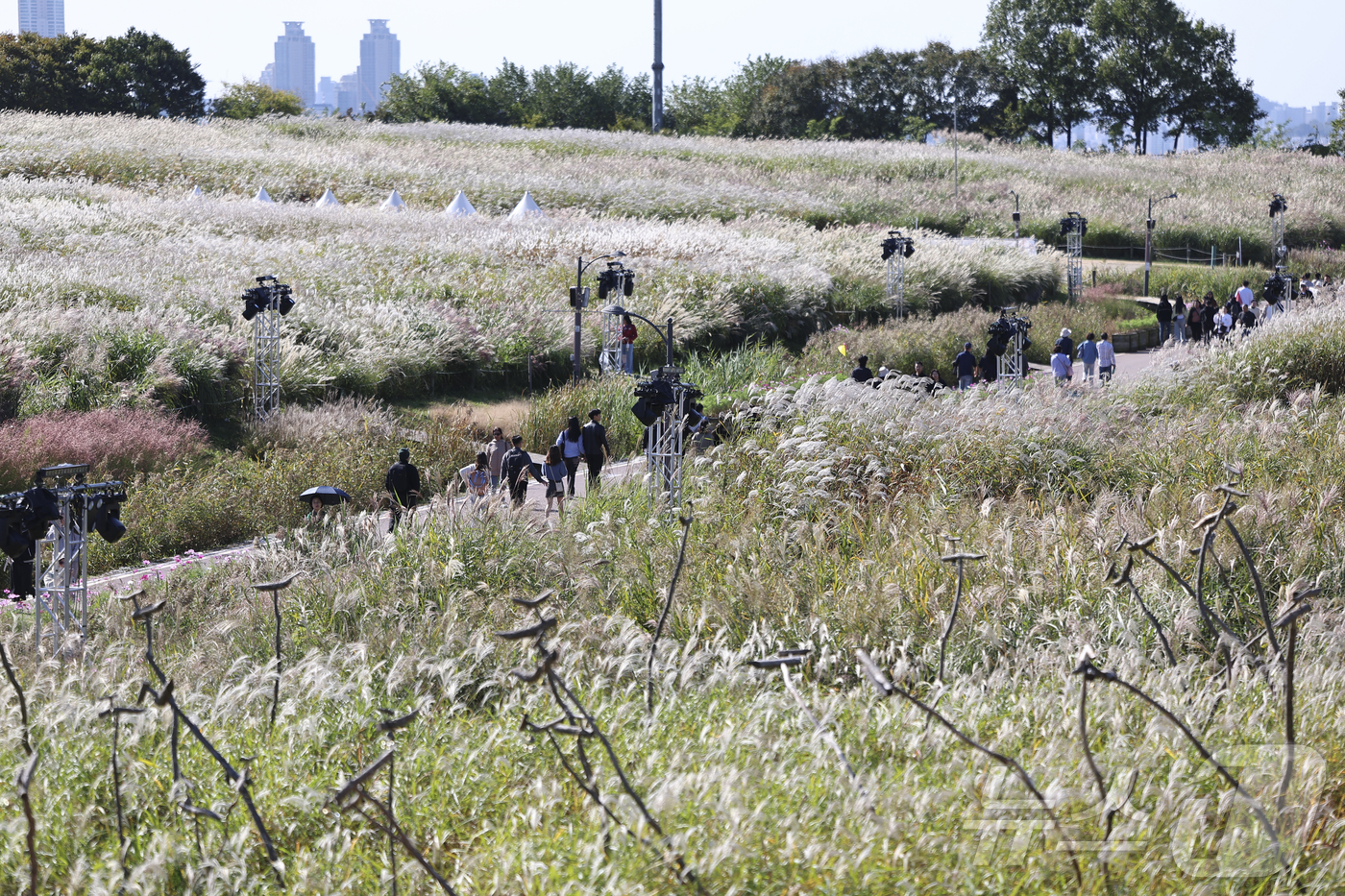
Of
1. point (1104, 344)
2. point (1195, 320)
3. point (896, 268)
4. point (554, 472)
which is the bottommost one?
point (554, 472)

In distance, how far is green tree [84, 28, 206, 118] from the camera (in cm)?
7069

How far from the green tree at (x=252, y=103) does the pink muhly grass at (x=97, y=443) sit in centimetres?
7386

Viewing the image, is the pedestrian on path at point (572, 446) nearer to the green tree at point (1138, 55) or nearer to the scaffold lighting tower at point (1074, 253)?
the scaffold lighting tower at point (1074, 253)

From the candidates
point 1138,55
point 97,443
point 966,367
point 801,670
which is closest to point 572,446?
point 97,443

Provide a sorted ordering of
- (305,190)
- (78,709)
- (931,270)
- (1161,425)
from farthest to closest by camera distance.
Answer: (305,190) < (931,270) < (1161,425) < (78,709)

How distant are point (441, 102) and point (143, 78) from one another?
20.0 m

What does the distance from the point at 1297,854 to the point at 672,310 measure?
20325mm

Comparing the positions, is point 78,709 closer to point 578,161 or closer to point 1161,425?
point 1161,425

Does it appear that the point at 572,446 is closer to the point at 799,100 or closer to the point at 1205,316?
the point at 1205,316

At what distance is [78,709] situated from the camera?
554cm

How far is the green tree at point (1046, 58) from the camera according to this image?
3339 inches

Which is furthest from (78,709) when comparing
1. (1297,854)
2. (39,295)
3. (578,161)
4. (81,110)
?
(81,110)

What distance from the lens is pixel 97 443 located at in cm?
1349

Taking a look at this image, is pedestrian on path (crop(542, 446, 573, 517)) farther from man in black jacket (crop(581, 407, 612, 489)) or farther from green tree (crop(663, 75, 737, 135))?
green tree (crop(663, 75, 737, 135))
